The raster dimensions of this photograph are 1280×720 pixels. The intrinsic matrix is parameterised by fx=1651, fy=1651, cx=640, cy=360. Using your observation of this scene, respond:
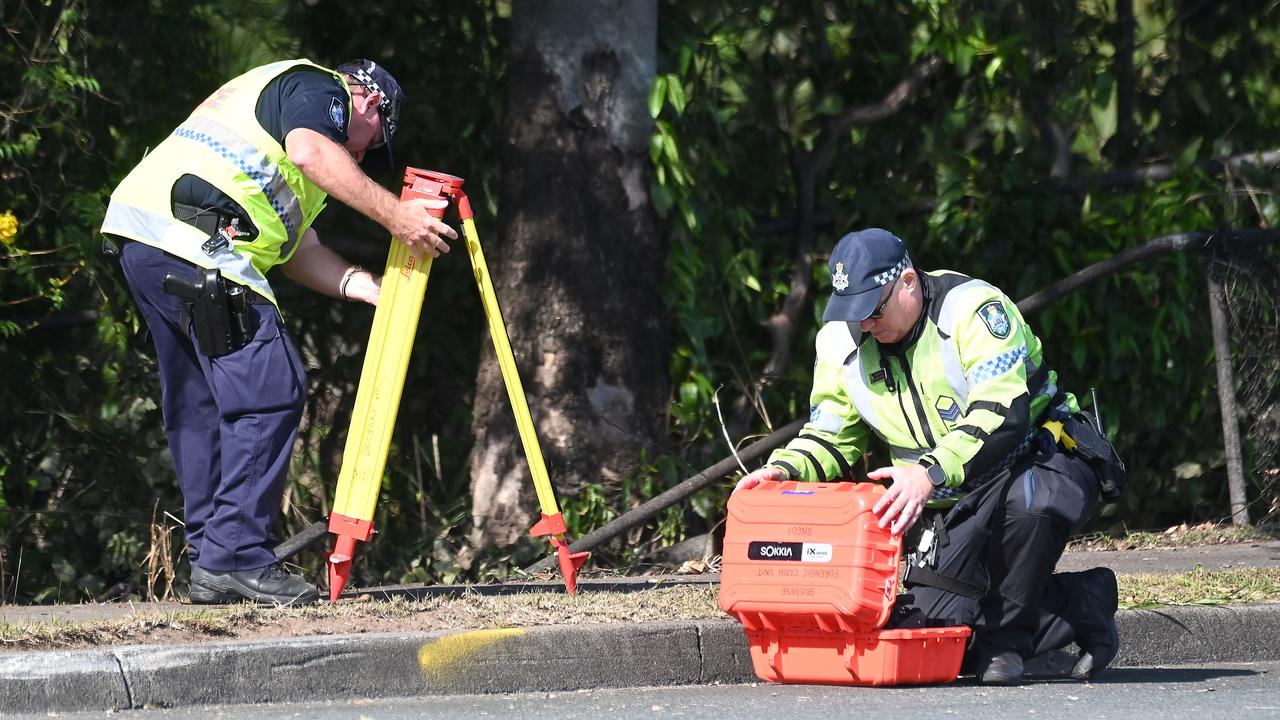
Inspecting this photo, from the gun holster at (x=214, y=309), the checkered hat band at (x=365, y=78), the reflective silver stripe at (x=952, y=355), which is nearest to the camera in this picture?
the reflective silver stripe at (x=952, y=355)

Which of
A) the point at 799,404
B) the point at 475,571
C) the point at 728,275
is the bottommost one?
the point at 475,571

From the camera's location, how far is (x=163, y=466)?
740cm

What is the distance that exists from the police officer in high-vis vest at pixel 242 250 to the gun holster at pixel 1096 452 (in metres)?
1.89

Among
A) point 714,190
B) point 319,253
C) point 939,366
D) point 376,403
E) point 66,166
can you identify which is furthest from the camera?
point 714,190

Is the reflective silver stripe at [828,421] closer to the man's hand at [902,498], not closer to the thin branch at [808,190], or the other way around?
the man's hand at [902,498]

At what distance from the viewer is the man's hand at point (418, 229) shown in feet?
16.2

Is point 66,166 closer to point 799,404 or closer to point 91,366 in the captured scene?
point 91,366

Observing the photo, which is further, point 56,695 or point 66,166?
point 66,166

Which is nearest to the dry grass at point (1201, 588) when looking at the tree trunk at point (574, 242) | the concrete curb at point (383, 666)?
the concrete curb at point (383, 666)

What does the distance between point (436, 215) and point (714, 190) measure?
251cm

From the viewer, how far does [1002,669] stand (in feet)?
14.8

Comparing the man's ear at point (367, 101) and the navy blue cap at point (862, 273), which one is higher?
the man's ear at point (367, 101)

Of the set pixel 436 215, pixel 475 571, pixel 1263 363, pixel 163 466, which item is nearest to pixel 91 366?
pixel 163 466

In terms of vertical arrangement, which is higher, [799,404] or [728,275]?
[728,275]
